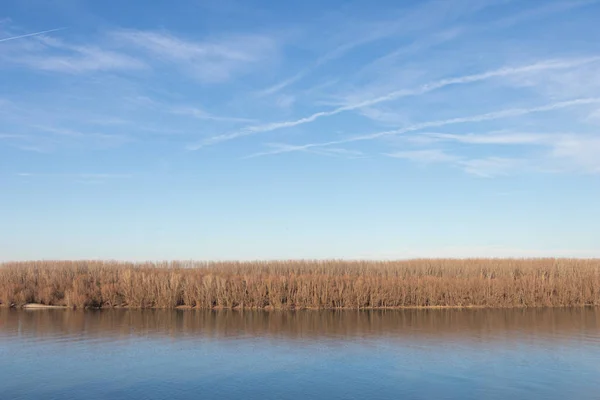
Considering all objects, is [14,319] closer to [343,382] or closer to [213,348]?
[213,348]

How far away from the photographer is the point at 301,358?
16.7 m

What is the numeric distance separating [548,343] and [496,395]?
7.73 metres

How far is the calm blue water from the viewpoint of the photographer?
13.0m

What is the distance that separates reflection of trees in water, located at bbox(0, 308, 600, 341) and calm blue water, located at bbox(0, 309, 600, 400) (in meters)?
0.08

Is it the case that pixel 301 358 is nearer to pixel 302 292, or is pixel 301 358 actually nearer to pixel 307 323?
pixel 307 323

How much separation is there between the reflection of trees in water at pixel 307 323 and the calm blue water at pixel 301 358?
8 centimetres

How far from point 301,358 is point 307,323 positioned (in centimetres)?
829

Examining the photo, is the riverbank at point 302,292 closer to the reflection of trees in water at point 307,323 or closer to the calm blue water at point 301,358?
the reflection of trees in water at point 307,323

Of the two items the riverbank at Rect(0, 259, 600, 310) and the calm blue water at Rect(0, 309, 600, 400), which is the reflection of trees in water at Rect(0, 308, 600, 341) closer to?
the calm blue water at Rect(0, 309, 600, 400)

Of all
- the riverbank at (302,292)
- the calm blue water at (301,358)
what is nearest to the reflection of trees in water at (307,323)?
the calm blue water at (301,358)

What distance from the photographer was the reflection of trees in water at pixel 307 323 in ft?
70.1

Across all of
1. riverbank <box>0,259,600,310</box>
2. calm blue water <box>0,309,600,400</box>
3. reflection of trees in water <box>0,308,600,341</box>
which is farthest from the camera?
riverbank <box>0,259,600,310</box>

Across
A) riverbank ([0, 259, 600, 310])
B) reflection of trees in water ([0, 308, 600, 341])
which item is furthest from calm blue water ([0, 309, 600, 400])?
riverbank ([0, 259, 600, 310])

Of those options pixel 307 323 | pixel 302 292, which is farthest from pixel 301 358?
pixel 302 292
